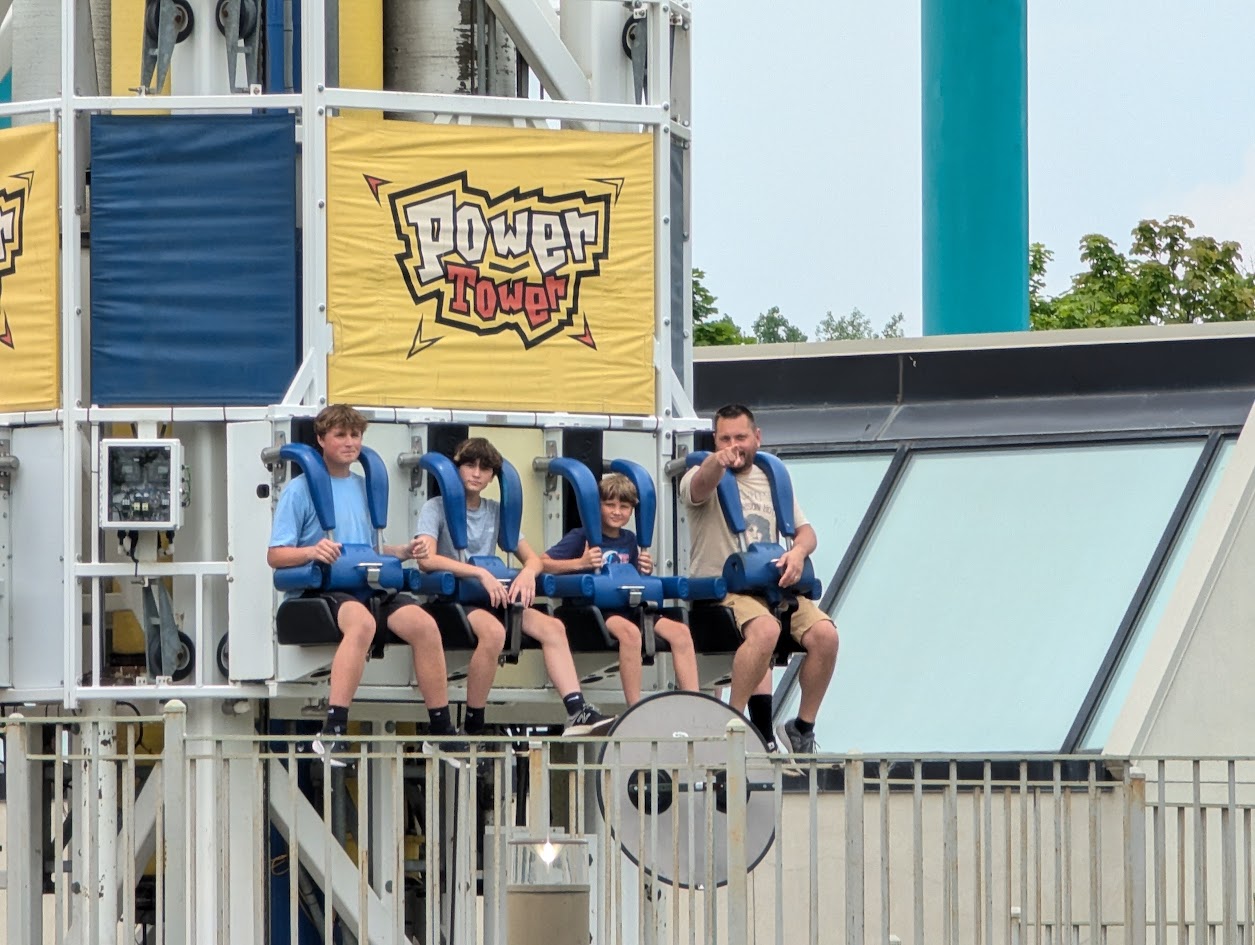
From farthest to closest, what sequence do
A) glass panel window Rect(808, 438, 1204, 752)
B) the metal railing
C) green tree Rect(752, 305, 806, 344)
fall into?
green tree Rect(752, 305, 806, 344) < glass panel window Rect(808, 438, 1204, 752) < the metal railing

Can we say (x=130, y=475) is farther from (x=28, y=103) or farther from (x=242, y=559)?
(x=28, y=103)

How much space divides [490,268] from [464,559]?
142 centimetres

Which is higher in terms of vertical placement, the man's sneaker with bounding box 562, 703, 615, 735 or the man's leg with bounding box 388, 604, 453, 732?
the man's leg with bounding box 388, 604, 453, 732

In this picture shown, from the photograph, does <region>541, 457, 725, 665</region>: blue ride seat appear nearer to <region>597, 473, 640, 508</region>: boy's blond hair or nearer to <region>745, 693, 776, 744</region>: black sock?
<region>597, 473, 640, 508</region>: boy's blond hair

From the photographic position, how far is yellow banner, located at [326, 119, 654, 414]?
37.3 ft

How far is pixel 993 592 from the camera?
16.1 metres

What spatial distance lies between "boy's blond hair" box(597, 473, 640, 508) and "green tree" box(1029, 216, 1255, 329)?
25026mm

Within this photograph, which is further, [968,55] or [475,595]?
[968,55]

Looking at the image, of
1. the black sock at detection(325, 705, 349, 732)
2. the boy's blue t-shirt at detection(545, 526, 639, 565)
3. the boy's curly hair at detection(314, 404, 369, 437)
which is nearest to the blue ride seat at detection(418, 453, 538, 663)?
the boy's blue t-shirt at detection(545, 526, 639, 565)

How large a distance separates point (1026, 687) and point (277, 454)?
19.4 feet

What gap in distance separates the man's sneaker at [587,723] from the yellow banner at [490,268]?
1.59 meters

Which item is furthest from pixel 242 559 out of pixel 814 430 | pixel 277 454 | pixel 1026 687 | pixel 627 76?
pixel 814 430

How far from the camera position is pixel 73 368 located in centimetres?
1128

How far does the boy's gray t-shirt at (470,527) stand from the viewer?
11.0 metres
